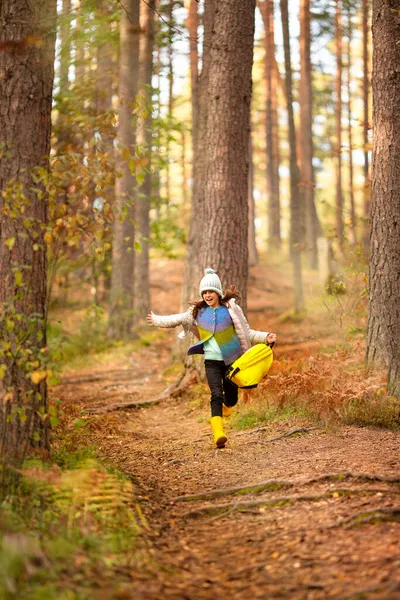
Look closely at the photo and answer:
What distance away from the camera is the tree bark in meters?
10.5

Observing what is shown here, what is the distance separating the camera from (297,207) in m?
22.6

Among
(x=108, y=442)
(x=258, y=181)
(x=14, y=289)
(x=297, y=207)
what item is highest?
(x=258, y=181)

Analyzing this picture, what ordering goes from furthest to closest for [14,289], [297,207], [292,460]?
[297,207] < [292,460] < [14,289]

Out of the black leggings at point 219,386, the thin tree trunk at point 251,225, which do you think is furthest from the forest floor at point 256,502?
the thin tree trunk at point 251,225

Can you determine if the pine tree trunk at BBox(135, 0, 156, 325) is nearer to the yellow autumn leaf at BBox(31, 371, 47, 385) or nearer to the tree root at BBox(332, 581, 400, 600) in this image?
the yellow autumn leaf at BBox(31, 371, 47, 385)

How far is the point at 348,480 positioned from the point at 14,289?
11.1 ft

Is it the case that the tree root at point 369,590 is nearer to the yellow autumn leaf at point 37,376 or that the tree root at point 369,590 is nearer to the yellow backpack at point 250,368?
the yellow autumn leaf at point 37,376

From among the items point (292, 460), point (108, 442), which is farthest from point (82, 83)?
point (292, 460)

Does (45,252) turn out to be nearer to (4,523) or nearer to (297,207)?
(4,523)

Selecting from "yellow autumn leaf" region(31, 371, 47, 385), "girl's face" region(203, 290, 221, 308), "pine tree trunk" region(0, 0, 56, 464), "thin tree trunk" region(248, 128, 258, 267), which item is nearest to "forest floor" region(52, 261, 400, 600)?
"pine tree trunk" region(0, 0, 56, 464)

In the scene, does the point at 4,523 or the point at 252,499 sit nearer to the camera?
the point at 4,523

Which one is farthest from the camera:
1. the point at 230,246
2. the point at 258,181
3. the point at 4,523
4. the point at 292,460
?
the point at 258,181

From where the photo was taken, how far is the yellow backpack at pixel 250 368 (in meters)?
7.92

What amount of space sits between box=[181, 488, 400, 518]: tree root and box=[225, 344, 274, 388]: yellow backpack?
2.28 meters
